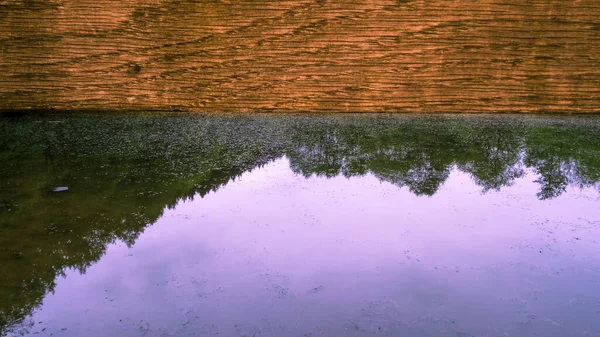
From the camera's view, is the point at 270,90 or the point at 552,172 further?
the point at 270,90

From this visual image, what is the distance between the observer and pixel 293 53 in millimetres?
2615

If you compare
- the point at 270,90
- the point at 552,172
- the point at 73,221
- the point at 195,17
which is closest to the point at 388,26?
the point at 270,90

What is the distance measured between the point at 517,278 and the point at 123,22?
214cm

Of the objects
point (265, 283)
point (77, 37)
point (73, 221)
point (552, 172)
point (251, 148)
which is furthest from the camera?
point (77, 37)

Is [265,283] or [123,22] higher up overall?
[123,22]

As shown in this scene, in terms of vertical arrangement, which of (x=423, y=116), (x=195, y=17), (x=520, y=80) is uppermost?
(x=195, y=17)

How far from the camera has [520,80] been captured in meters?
2.67

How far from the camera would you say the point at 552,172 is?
173 centimetres

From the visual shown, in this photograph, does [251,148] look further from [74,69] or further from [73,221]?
[74,69]

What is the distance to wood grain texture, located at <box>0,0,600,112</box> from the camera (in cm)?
257

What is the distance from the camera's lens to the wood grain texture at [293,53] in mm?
2572

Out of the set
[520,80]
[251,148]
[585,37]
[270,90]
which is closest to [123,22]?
[270,90]

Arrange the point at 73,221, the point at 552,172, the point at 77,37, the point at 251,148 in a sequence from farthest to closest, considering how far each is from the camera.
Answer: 1. the point at 77,37
2. the point at 251,148
3. the point at 552,172
4. the point at 73,221

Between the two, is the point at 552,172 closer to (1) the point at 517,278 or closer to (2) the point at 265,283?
(1) the point at 517,278
